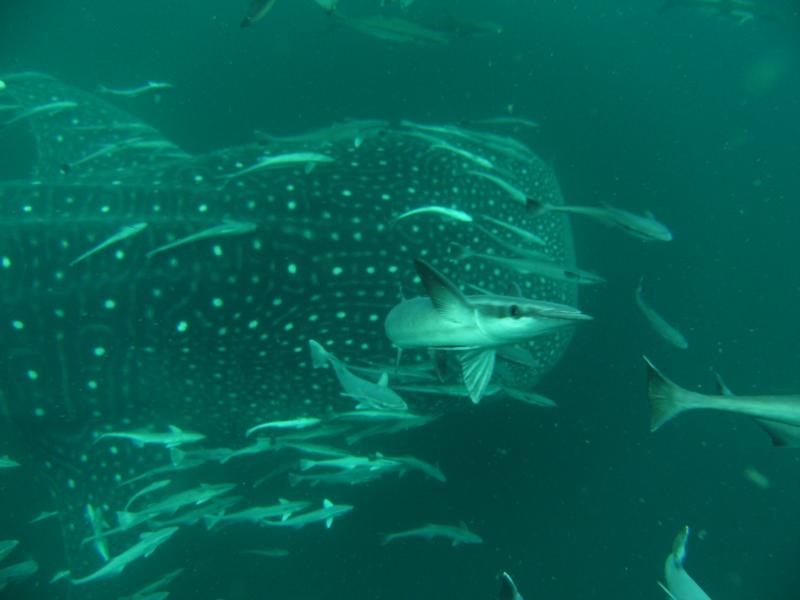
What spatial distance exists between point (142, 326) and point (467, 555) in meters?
6.03

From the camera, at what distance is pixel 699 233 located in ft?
32.8

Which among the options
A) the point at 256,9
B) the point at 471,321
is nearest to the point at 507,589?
the point at 471,321

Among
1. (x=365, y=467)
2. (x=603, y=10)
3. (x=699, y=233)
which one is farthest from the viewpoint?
(x=603, y=10)

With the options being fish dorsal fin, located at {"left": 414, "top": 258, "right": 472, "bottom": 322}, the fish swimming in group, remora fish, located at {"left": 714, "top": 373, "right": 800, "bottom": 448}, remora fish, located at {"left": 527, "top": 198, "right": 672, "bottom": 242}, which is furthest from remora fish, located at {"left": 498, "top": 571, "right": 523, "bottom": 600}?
the fish swimming in group

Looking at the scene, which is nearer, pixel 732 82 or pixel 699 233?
pixel 699 233

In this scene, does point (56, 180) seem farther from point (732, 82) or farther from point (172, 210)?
point (732, 82)

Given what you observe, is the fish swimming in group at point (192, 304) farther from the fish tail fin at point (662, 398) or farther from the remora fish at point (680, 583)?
the fish tail fin at point (662, 398)

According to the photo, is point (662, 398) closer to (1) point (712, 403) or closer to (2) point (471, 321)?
(1) point (712, 403)

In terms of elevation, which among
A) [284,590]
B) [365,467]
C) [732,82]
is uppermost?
[732,82]

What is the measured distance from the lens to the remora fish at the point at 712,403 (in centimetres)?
183

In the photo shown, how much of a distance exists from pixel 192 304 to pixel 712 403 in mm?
3865

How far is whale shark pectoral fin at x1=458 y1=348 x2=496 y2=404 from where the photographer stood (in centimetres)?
185

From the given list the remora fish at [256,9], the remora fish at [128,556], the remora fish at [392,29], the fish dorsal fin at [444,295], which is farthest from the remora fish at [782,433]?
the remora fish at [392,29]

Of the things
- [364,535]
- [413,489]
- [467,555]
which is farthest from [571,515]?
[364,535]
